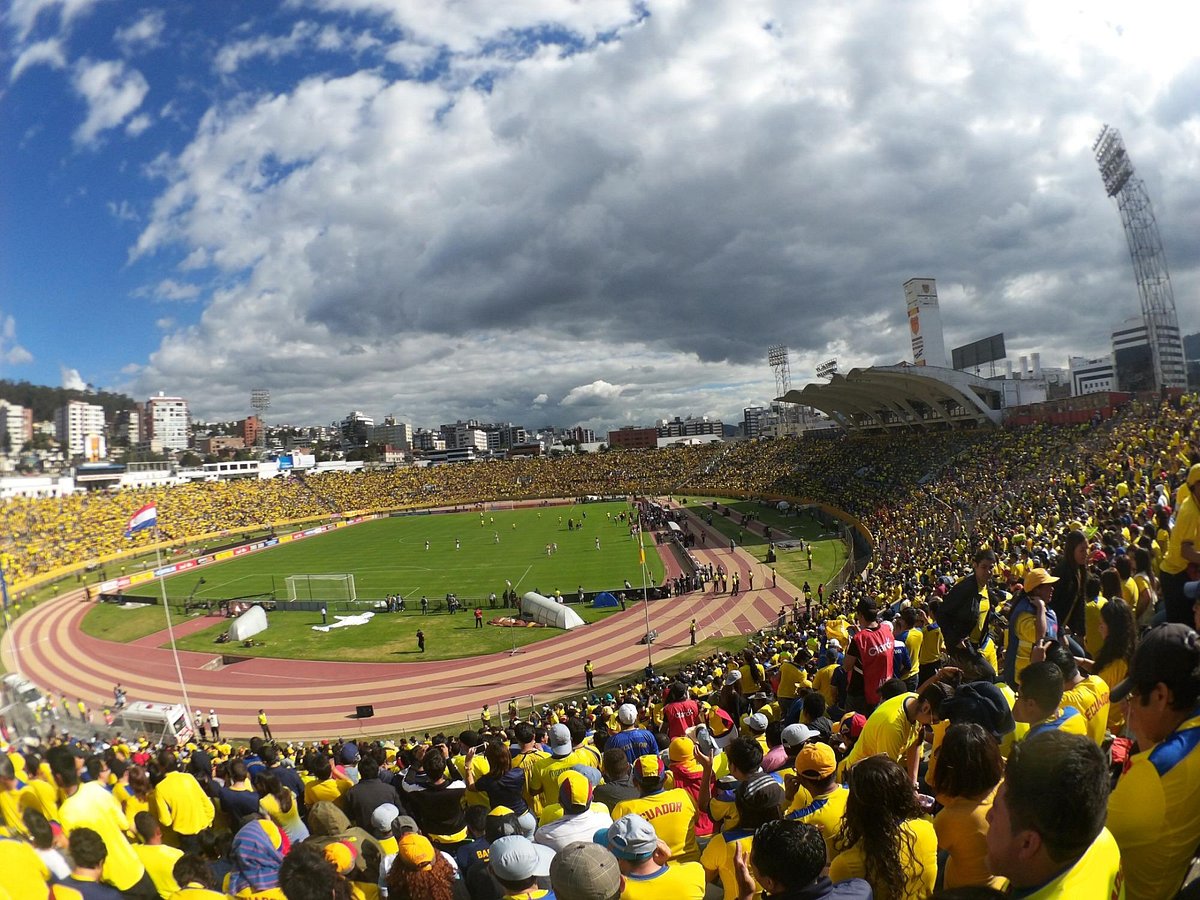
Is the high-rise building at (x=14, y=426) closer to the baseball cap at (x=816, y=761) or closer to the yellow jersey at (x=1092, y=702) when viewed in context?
the baseball cap at (x=816, y=761)

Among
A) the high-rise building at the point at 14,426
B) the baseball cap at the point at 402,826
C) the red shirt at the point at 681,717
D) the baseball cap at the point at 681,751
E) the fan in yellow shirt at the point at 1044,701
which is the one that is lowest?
the red shirt at the point at 681,717

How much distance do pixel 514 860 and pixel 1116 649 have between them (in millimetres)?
4754

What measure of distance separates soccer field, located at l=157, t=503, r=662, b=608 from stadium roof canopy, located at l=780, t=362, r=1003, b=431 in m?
24.5

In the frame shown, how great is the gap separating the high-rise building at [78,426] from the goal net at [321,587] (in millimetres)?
36737

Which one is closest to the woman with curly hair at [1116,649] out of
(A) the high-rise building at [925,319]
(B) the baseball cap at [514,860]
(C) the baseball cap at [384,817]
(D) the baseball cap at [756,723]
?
(D) the baseball cap at [756,723]

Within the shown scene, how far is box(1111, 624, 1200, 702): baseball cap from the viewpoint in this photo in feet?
9.04

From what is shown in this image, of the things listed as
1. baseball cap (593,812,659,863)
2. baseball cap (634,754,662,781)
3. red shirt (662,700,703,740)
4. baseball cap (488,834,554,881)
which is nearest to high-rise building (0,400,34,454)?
baseball cap (488,834,554,881)

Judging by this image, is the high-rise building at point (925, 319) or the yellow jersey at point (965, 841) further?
the high-rise building at point (925, 319)

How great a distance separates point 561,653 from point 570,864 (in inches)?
962

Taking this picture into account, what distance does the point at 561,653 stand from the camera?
26547mm

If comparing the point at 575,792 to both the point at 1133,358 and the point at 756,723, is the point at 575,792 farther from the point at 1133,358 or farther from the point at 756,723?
the point at 1133,358

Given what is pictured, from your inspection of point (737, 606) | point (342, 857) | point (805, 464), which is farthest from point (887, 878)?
point (805, 464)

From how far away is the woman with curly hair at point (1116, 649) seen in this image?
4.74 m

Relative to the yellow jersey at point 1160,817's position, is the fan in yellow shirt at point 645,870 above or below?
below
